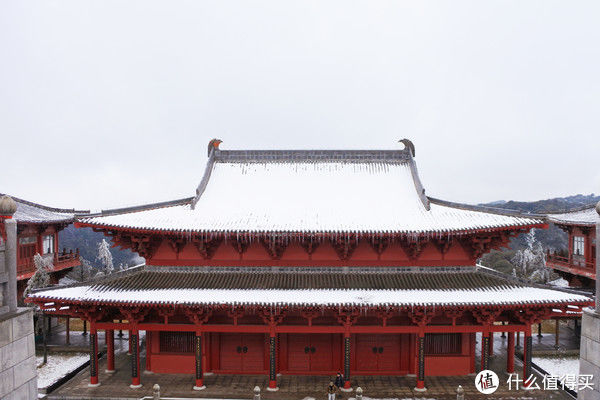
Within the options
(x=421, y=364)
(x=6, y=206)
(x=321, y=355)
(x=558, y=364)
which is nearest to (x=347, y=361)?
(x=321, y=355)

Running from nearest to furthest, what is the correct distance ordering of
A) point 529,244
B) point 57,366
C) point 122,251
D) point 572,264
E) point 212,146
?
point 57,366
point 212,146
point 572,264
point 529,244
point 122,251

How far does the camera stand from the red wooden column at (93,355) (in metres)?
17.5

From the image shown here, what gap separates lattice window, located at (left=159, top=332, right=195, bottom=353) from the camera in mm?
19203

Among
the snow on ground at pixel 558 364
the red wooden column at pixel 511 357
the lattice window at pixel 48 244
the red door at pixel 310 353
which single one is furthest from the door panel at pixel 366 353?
the lattice window at pixel 48 244

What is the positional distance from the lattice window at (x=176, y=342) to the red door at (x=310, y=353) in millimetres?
5089

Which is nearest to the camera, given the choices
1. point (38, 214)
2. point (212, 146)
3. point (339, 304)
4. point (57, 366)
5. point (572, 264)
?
point (339, 304)

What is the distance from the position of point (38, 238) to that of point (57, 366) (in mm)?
13087

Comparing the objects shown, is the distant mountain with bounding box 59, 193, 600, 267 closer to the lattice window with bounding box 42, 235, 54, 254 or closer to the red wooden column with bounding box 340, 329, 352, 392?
the lattice window with bounding box 42, 235, 54, 254

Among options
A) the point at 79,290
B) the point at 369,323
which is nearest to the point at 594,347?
the point at 369,323

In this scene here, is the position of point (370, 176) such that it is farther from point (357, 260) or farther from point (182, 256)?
point (182, 256)

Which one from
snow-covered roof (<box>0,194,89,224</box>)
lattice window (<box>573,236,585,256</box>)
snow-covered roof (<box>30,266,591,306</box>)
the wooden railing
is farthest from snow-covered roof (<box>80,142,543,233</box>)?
lattice window (<box>573,236,585,256</box>)

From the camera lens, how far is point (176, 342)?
63.3 feet

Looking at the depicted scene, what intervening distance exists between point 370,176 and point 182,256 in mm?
11799

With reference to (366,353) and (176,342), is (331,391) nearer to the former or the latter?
(366,353)
